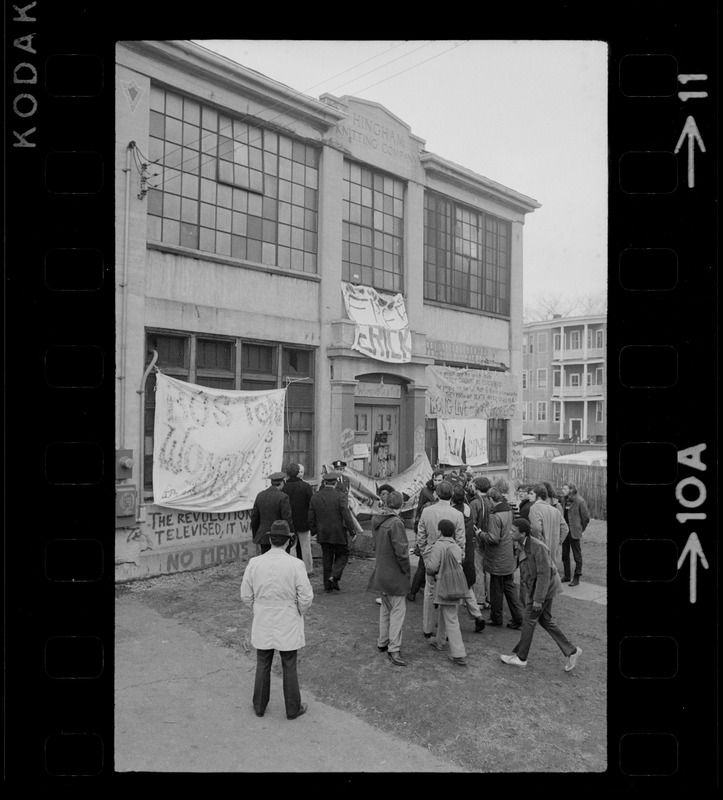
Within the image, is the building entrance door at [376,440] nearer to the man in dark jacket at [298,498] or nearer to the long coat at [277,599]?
the man in dark jacket at [298,498]

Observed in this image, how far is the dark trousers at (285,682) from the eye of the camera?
5473 millimetres

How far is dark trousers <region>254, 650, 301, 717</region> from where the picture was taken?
18.0 ft

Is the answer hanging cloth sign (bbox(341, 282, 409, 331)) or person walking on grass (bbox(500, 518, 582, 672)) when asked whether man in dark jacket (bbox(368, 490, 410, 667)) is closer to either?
person walking on grass (bbox(500, 518, 582, 672))

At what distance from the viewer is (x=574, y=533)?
10.5m

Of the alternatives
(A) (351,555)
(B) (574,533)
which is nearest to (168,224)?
(A) (351,555)

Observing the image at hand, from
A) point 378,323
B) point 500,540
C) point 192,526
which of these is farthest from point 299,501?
point 378,323

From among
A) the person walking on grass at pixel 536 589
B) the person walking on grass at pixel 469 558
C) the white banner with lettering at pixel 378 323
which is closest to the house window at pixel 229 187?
the white banner with lettering at pixel 378 323

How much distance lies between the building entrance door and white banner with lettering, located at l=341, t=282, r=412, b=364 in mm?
1279

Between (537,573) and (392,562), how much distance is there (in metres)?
1.61

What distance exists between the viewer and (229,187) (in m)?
11.5

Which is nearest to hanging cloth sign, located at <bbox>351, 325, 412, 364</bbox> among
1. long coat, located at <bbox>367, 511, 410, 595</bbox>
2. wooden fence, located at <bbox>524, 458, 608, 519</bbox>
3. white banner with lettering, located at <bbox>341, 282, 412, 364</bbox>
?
white banner with lettering, located at <bbox>341, 282, 412, 364</bbox>
